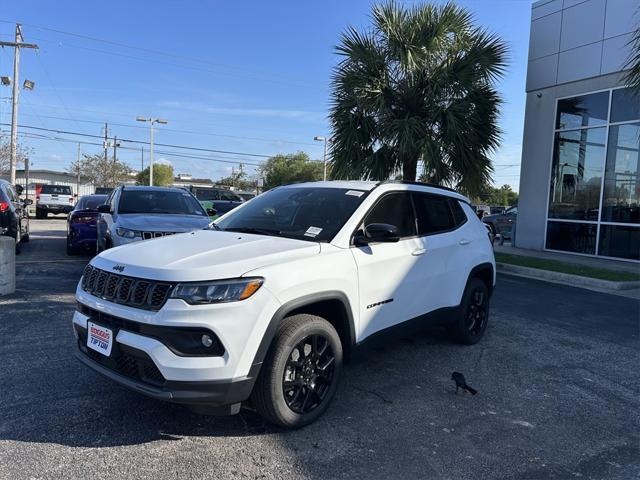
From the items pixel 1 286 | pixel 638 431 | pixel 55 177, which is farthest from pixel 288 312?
pixel 55 177

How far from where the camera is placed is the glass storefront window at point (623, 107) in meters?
12.2

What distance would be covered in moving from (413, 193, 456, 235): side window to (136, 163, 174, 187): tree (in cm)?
6626

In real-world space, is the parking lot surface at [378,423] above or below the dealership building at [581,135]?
below

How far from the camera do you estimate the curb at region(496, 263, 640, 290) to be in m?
9.25

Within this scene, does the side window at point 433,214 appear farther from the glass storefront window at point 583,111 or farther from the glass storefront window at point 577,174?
the glass storefront window at point 583,111

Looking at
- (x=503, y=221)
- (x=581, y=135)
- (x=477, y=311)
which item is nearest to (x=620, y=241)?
(x=581, y=135)

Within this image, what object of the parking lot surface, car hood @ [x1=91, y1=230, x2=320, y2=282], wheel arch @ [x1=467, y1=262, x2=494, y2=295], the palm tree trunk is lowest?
the parking lot surface

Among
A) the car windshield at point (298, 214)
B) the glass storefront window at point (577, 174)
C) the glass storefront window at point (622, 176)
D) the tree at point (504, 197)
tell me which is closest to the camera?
the car windshield at point (298, 214)

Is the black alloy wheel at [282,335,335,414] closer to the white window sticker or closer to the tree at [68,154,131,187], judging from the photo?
the white window sticker

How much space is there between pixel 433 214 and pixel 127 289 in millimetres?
2914

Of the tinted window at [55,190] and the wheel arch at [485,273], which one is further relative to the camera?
the tinted window at [55,190]

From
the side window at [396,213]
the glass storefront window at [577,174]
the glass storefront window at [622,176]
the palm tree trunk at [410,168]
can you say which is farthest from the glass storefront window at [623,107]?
the side window at [396,213]

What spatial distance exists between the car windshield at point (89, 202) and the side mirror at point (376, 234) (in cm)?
939

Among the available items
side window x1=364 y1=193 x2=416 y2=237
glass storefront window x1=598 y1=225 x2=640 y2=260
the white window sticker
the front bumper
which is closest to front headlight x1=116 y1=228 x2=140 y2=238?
the white window sticker
